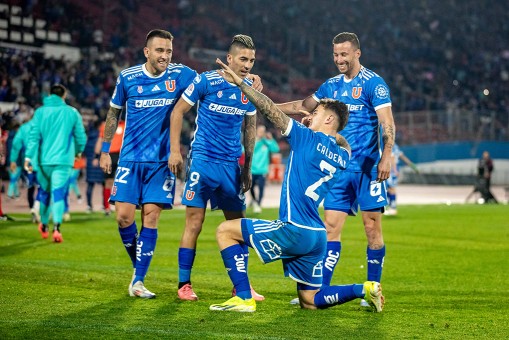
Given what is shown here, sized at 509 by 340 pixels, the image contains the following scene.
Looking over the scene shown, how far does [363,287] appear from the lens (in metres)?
7.71

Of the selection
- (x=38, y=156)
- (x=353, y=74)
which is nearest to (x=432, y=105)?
(x=38, y=156)

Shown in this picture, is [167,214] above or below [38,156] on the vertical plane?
below

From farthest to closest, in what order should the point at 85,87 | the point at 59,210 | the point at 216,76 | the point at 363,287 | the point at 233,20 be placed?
the point at 233,20, the point at 85,87, the point at 59,210, the point at 216,76, the point at 363,287

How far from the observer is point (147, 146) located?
8977 millimetres

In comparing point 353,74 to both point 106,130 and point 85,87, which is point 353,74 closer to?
point 106,130

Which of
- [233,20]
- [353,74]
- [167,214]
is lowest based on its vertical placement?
[167,214]

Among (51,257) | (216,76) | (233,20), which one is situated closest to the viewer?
(216,76)

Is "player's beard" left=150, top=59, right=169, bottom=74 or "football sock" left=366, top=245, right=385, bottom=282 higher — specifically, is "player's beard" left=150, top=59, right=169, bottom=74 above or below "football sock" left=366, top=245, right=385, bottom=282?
above

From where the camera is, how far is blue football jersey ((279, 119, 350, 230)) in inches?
299

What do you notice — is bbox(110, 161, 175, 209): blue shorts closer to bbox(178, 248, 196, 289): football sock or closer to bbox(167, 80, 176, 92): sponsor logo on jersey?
bbox(178, 248, 196, 289): football sock

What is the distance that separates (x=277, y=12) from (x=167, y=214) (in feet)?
102

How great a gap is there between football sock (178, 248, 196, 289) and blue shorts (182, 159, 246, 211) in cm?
46

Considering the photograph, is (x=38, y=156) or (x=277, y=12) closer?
(x=38, y=156)

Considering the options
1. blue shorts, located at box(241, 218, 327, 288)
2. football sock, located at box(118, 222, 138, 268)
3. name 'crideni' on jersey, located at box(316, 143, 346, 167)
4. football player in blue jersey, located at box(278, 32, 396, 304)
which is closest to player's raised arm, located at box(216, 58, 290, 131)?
name 'crideni' on jersey, located at box(316, 143, 346, 167)
